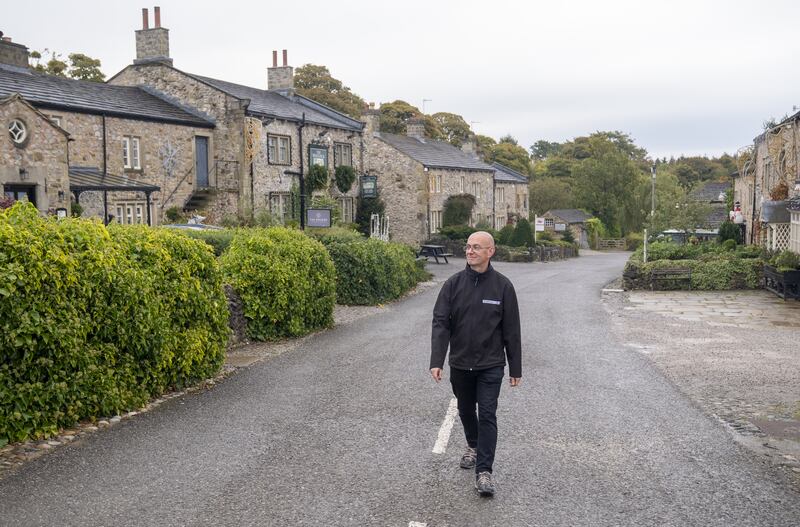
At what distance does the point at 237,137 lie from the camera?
35.0 m

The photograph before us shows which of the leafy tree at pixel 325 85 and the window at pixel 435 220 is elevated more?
the leafy tree at pixel 325 85

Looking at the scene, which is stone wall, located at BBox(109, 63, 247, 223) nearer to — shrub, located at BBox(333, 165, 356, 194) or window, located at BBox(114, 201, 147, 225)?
window, located at BBox(114, 201, 147, 225)

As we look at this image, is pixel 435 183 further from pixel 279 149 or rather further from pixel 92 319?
pixel 92 319

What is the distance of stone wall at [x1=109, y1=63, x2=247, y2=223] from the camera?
1378 inches

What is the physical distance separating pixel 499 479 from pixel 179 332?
5.04 m

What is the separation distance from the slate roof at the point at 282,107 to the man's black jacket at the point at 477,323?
98.2 feet

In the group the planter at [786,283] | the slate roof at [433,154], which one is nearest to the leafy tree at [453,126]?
the slate roof at [433,154]

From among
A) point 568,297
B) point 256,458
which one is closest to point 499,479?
point 256,458

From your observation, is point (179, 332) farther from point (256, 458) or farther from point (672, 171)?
point (672, 171)

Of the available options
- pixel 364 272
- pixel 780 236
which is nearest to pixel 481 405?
pixel 364 272

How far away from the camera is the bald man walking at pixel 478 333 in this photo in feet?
21.5

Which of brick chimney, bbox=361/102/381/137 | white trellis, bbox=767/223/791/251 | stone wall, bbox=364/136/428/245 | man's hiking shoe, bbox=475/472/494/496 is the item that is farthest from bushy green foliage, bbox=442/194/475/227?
man's hiking shoe, bbox=475/472/494/496

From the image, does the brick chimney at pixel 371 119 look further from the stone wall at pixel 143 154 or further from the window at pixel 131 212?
the window at pixel 131 212

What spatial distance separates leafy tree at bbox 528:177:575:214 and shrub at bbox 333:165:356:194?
1630 inches
